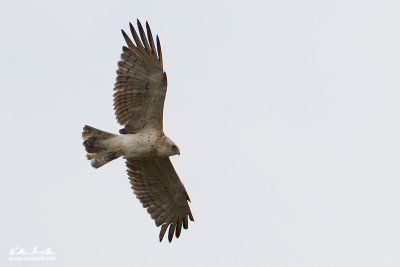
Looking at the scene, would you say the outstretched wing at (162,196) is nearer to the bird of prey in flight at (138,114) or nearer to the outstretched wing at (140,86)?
the bird of prey in flight at (138,114)

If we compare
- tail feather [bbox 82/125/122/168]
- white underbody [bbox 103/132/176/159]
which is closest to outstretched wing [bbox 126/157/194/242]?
white underbody [bbox 103/132/176/159]

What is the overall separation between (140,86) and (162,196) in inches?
97.4

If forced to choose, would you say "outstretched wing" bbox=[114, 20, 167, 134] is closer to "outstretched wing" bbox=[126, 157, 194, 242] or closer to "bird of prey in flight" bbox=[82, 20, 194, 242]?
"bird of prey in flight" bbox=[82, 20, 194, 242]

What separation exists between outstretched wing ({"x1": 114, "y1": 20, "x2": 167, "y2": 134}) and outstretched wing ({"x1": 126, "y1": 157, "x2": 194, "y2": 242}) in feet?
3.50

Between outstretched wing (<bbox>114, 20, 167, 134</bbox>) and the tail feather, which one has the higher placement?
outstretched wing (<bbox>114, 20, 167, 134</bbox>)

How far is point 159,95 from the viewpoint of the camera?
15172 mm

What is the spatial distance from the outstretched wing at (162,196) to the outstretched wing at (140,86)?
107 cm

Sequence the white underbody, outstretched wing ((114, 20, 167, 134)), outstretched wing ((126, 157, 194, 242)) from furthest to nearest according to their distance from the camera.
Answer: outstretched wing ((126, 157, 194, 242))
the white underbody
outstretched wing ((114, 20, 167, 134))

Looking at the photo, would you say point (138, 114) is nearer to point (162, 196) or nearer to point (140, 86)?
point (140, 86)

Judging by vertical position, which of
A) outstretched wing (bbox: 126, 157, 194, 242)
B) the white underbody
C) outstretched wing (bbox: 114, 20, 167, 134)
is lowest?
outstretched wing (bbox: 126, 157, 194, 242)

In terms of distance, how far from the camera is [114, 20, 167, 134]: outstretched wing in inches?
594

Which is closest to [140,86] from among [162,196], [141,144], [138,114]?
[138,114]

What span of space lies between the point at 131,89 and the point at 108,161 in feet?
4.70

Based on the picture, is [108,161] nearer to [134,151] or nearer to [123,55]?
[134,151]
